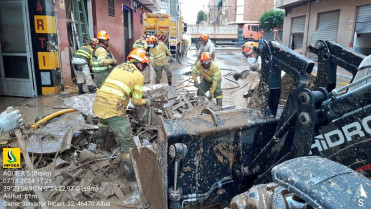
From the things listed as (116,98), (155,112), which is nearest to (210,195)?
(116,98)

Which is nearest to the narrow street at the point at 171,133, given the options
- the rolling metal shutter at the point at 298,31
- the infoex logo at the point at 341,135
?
the infoex logo at the point at 341,135

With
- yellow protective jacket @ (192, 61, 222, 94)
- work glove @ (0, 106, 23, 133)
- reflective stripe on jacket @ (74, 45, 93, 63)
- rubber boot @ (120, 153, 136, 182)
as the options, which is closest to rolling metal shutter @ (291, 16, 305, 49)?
yellow protective jacket @ (192, 61, 222, 94)

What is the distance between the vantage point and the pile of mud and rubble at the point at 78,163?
336 cm

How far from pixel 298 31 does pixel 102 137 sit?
20.1 metres

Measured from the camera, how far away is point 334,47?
7.19 feet

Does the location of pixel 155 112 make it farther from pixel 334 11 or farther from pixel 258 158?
pixel 334 11

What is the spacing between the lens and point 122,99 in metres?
3.69

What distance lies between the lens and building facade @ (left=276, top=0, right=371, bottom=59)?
13781mm

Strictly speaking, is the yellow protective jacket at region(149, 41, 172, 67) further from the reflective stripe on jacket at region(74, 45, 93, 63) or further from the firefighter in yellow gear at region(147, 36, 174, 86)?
the reflective stripe on jacket at region(74, 45, 93, 63)

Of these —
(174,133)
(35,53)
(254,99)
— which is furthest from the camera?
(35,53)

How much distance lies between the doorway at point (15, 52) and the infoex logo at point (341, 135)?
7403mm

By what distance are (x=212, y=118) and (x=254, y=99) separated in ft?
1.57

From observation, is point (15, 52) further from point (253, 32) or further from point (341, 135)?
point (253, 32)

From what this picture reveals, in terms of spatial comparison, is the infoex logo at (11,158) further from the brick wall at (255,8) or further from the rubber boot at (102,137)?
the brick wall at (255,8)
